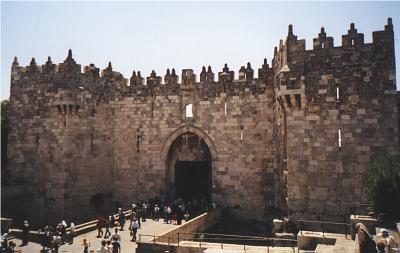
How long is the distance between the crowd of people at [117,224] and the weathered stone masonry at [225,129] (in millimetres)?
1710

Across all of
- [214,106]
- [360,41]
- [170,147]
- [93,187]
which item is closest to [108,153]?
[93,187]

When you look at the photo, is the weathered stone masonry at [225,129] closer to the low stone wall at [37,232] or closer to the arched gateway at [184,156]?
the arched gateway at [184,156]

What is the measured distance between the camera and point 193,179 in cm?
2519

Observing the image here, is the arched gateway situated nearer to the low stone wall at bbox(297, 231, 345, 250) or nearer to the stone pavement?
the stone pavement

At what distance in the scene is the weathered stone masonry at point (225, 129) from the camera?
1526 centimetres

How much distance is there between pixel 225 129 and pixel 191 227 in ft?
22.8

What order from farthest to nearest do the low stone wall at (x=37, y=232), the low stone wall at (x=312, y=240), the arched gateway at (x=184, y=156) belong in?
1. the arched gateway at (x=184, y=156)
2. the low stone wall at (x=37, y=232)
3. the low stone wall at (x=312, y=240)

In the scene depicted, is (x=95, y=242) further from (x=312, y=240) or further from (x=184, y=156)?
(x=184, y=156)

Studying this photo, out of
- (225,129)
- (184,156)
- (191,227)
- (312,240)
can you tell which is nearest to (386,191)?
(312,240)

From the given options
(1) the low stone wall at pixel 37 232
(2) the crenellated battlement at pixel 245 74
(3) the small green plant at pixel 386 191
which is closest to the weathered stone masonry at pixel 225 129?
(2) the crenellated battlement at pixel 245 74

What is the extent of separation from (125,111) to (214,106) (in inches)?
252

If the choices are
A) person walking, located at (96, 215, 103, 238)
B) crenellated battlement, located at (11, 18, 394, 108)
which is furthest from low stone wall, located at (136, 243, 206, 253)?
crenellated battlement, located at (11, 18, 394, 108)

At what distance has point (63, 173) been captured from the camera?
69.1 ft

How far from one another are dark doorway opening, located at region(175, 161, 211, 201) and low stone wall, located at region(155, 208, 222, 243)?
4060 millimetres
